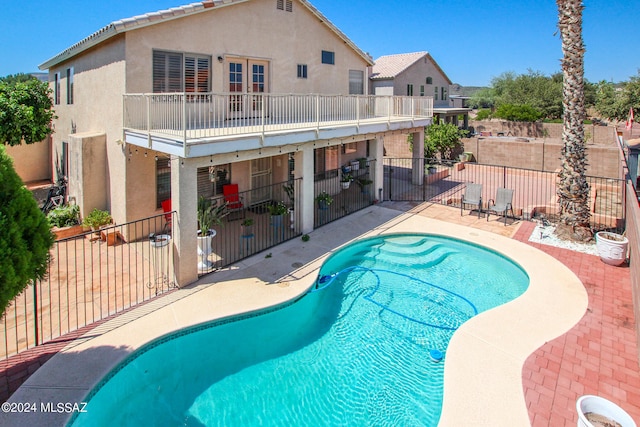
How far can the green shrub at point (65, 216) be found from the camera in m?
13.9

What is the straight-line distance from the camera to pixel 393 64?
39.6 metres

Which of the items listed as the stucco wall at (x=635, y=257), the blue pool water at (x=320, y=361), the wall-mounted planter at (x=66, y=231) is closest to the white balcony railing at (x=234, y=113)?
the wall-mounted planter at (x=66, y=231)

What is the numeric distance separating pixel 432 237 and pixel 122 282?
10.2 metres

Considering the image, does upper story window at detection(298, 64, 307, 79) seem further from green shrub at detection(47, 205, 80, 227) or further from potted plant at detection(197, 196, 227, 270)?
green shrub at detection(47, 205, 80, 227)

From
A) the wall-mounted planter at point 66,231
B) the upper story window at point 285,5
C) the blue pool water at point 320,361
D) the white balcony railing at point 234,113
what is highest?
the upper story window at point 285,5

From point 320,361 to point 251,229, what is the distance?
24.1 feet

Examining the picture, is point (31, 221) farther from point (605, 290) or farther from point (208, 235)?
point (605, 290)

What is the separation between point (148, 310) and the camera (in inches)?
364

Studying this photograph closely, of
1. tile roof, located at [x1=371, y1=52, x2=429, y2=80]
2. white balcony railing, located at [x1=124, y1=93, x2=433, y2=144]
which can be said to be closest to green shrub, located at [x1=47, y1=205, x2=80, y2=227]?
white balcony railing, located at [x1=124, y1=93, x2=433, y2=144]

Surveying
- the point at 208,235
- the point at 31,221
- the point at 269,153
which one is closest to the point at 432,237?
the point at 269,153

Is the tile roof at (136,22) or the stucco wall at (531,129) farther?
the stucco wall at (531,129)

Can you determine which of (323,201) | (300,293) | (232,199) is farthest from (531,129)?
(300,293)

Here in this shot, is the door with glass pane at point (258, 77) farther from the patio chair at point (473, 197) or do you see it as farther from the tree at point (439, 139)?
the tree at point (439, 139)

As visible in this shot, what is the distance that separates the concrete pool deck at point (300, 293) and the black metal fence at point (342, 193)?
2631 mm
